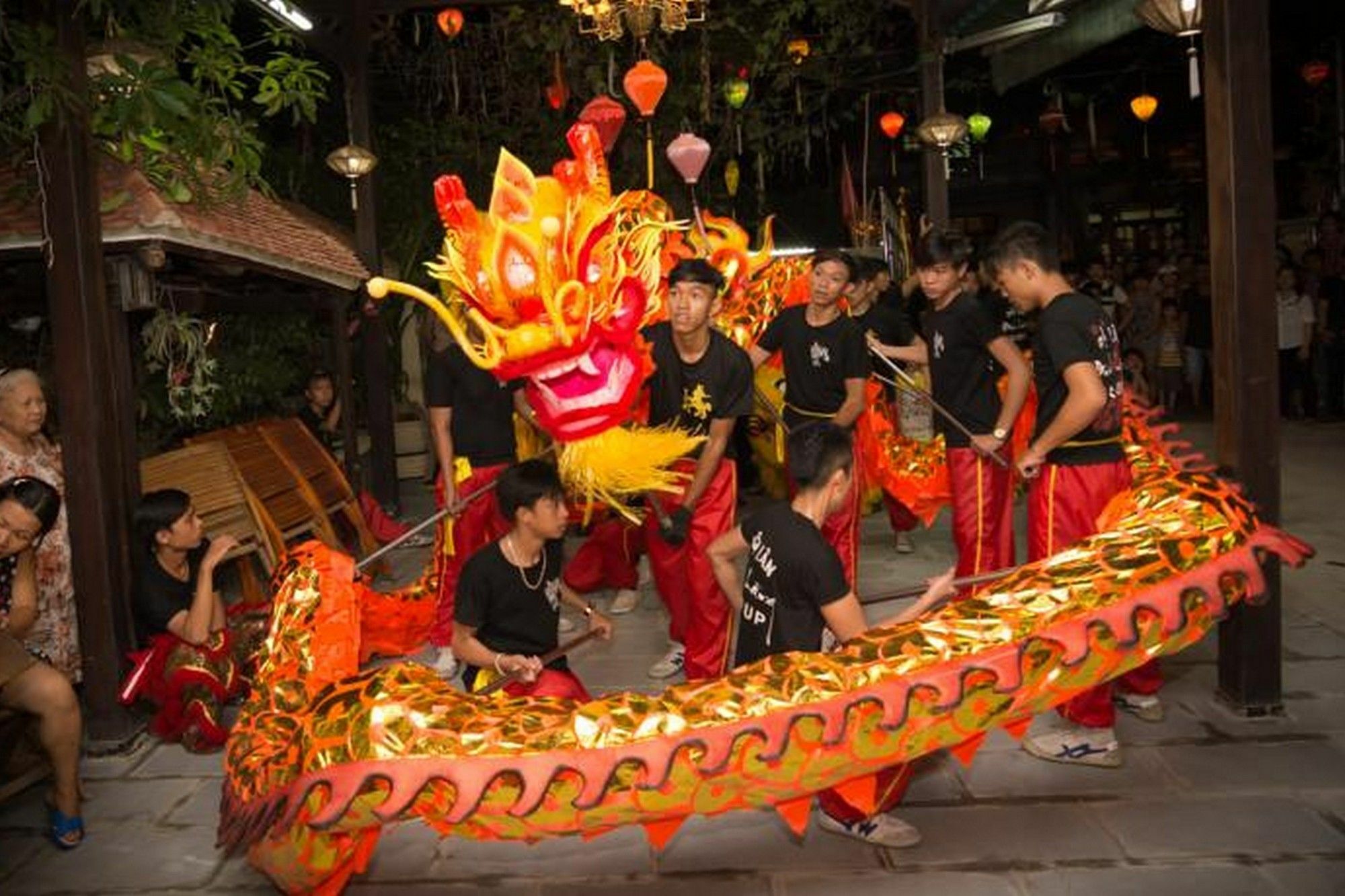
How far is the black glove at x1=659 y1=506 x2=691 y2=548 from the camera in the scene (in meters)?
4.43

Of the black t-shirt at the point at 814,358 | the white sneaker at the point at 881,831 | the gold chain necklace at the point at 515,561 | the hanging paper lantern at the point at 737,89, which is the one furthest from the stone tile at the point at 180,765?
the hanging paper lantern at the point at 737,89

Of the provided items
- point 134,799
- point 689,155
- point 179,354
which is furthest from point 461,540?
point 689,155

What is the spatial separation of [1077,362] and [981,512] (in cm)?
136

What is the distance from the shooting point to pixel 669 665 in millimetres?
4785

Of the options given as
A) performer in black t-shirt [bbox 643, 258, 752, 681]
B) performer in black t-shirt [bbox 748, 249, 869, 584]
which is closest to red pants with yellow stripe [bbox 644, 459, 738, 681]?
performer in black t-shirt [bbox 643, 258, 752, 681]

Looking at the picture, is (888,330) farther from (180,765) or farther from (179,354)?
(180,765)

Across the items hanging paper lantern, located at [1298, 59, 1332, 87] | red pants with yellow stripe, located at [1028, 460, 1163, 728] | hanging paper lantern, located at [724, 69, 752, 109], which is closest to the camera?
red pants with yellow stripe, located at [1028, 460, 1163, 728]

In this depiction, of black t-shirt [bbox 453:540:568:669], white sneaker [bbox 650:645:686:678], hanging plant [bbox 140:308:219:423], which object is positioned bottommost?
white sneaker [bbox 650:645:686:678]

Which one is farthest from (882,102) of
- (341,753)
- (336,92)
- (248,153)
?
(341,753)

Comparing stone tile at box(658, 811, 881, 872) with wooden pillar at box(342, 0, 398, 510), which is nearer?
stone tile at box(658, 811, 881, 872)

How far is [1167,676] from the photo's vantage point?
4.45 meters

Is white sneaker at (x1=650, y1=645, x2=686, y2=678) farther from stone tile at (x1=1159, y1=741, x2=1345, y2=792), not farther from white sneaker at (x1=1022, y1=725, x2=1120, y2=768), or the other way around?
stone tile at (x1=1159, y1=741, x2=1345, y2=792)

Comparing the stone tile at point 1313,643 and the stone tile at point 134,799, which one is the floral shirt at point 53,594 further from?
the stone tile at point 1313,643

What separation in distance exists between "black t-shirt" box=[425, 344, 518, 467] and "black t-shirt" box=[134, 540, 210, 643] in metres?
1.12
